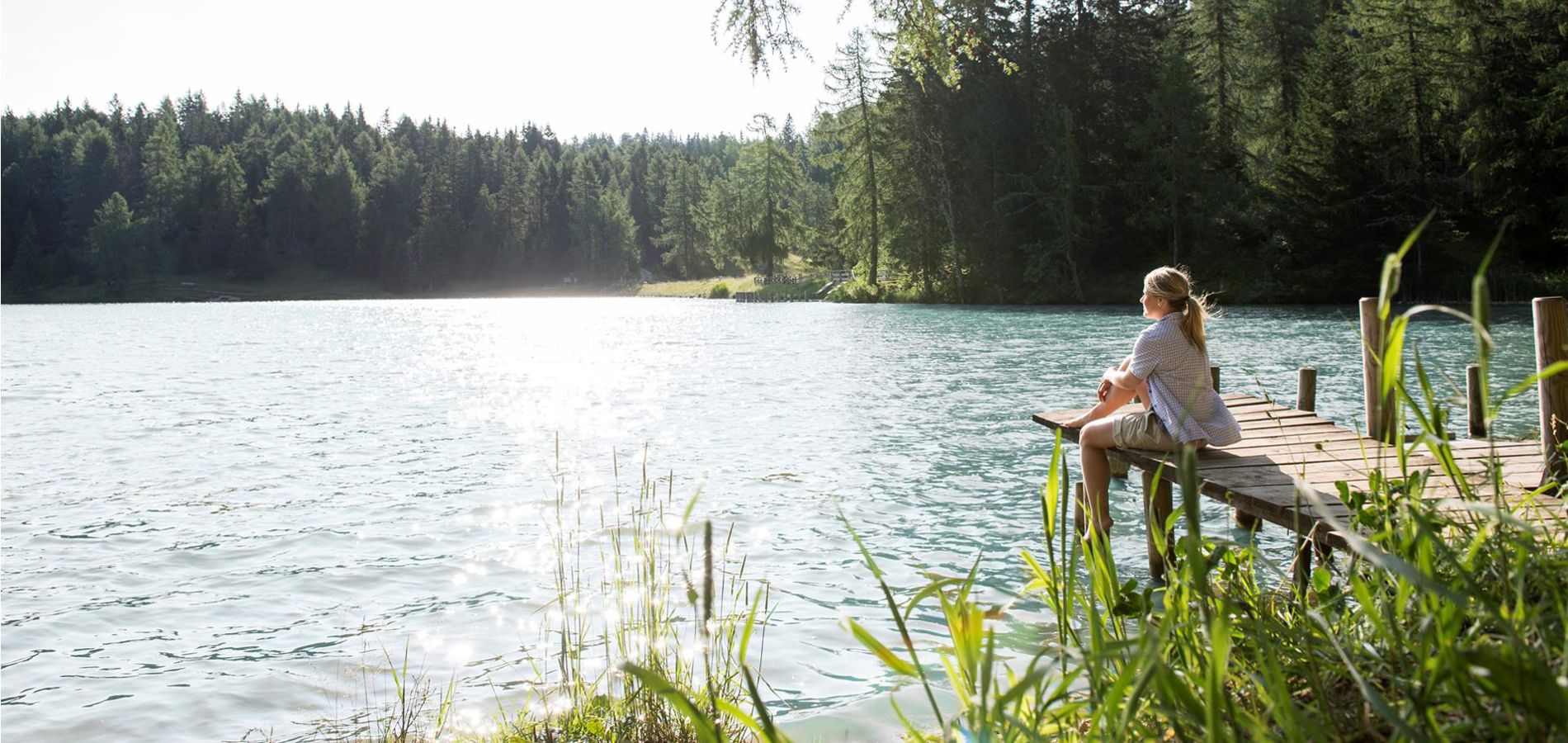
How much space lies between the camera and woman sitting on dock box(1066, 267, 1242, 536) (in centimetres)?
622

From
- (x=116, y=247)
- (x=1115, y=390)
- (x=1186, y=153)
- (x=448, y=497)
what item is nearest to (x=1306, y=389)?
(x=1115, y=390)

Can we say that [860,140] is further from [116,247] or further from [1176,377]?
[116,247]

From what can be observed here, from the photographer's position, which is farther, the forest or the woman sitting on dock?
the forest

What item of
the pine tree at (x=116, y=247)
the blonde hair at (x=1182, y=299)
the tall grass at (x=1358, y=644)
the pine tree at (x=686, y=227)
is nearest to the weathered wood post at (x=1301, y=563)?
the tall grass at (x=1358, y=644)

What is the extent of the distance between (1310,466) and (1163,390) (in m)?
0.86

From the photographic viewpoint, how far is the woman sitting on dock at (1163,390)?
622 centimetres

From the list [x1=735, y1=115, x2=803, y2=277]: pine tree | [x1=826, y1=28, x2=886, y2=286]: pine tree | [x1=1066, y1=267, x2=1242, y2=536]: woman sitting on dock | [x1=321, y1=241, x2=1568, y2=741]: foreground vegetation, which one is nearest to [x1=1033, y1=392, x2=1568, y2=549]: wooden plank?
[x1=1066, y1=267, x2=1242, y2=536]: woman sitting on dock

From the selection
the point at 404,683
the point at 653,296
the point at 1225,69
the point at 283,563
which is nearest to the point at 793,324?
the point at 1225,69

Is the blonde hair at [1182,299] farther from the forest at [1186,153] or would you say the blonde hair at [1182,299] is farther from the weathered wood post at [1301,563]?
the forest at [1186,153]

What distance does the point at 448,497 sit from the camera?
10297mm

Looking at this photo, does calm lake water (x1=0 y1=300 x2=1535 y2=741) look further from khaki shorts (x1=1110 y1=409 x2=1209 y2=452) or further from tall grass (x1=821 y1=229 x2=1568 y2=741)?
tall grass (x1=821 y1=229 x2=1568 y2=741)

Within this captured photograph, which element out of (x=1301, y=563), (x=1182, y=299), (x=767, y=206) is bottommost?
(x=1301, y=563)

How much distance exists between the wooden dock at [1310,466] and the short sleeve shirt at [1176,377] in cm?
16

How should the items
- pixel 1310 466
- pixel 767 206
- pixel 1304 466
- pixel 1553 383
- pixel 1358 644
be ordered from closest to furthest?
pixel 1358 644 < pixel 1304 466 < pixel 1553 383 < pixel 1310 466 < pixel 767 206
